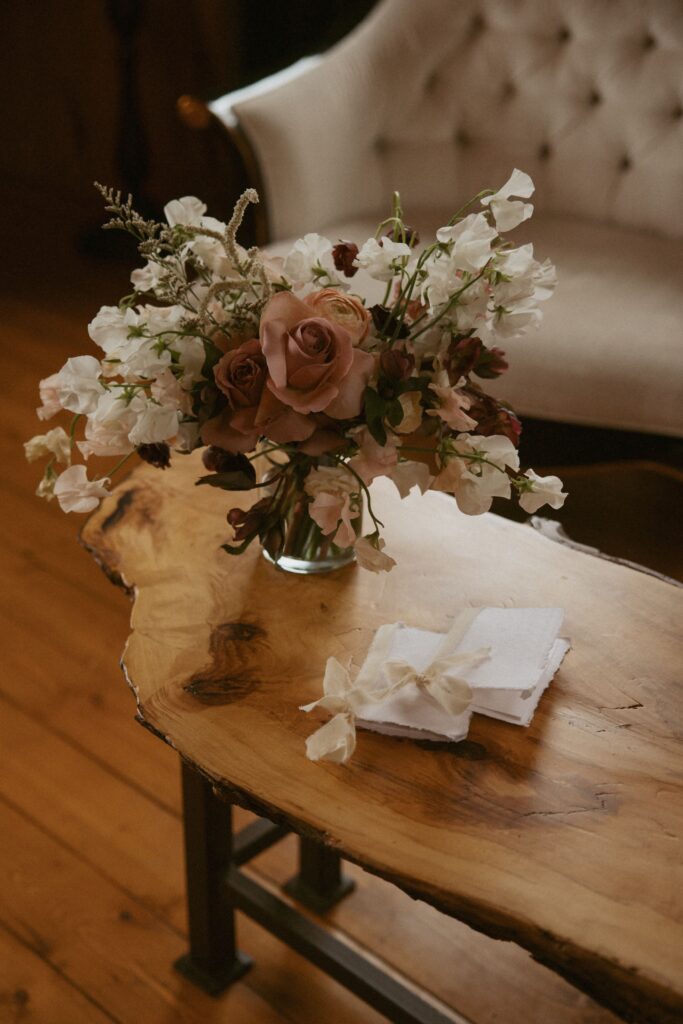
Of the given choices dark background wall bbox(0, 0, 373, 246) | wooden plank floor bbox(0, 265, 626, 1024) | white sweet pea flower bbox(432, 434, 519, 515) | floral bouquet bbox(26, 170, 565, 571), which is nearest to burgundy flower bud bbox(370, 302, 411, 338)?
floral bouquet bbox(26, 170, 565, 571)

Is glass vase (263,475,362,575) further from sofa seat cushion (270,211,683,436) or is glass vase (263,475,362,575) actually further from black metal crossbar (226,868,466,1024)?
sofa seat cushion (270,211,683,436)

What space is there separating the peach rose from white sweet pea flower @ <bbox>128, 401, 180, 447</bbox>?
168 millimetres

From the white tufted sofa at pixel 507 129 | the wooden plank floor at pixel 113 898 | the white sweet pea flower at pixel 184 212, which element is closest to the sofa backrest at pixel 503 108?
the white tufted sofa at pixel 507 129

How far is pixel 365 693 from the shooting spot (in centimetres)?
100

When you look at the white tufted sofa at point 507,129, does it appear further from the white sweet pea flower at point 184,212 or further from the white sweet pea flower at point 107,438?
the white sweet pea flower at point 107,438

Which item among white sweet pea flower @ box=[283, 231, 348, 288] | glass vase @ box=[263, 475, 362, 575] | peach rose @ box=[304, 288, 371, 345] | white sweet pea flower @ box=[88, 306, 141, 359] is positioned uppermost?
white sweet pea flower @ box=[283, 231, 348, 288]

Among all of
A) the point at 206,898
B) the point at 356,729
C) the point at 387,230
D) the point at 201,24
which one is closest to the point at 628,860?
the point at 356,729

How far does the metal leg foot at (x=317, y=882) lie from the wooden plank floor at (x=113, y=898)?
20 millimetres

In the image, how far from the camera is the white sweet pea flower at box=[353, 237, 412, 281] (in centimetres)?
104

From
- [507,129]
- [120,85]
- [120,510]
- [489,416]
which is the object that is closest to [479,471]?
[489,416]

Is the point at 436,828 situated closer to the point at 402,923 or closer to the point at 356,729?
the point at 356,729

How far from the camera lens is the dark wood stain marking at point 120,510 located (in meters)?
1.33

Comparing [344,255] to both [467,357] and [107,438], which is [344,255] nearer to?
[467,357]

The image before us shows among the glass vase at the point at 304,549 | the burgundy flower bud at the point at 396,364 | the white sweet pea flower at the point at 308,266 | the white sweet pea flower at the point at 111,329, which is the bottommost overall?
the glass vase at the point at 304,549
